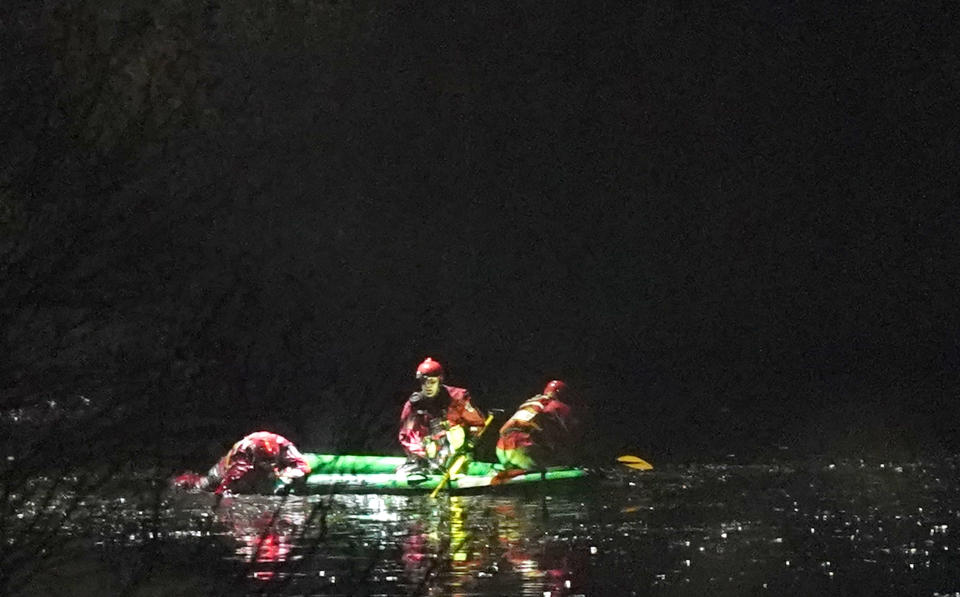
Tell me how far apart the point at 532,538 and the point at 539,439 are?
11.1 feet

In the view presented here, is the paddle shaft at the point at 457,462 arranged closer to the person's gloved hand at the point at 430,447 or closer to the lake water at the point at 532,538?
the person's gloved hand at the point at 430,447

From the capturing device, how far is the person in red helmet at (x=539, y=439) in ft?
53.0

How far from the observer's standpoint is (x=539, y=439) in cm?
1614

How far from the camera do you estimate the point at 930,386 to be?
26.0 meters

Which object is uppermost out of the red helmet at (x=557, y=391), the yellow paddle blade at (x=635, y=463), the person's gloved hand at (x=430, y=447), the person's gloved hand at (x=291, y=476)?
the red helmet at (x=557, y=391)

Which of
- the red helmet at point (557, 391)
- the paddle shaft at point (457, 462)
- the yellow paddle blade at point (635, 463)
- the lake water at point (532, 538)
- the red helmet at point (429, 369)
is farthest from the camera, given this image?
the yellow paddle blade at point (635, 463)

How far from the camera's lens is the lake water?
3.53 m

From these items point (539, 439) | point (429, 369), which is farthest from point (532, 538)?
point (429, 369)

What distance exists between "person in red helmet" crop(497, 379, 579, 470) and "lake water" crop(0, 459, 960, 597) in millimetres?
503

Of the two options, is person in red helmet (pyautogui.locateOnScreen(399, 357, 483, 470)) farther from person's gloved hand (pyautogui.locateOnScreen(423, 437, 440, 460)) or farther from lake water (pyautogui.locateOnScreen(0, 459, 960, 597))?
lake water (pyautogui.locateOnScreen(0, 459, 960, 597))

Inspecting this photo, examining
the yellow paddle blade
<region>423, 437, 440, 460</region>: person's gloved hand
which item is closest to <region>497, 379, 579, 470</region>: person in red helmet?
<region>423, 437, 440, 460</region>: person's gloved hand

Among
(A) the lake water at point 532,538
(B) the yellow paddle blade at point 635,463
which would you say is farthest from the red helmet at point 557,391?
(B) the yellow paddle blade at point 635,463

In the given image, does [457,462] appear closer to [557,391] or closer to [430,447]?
[430,447]

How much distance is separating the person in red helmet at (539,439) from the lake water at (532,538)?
0.50m
